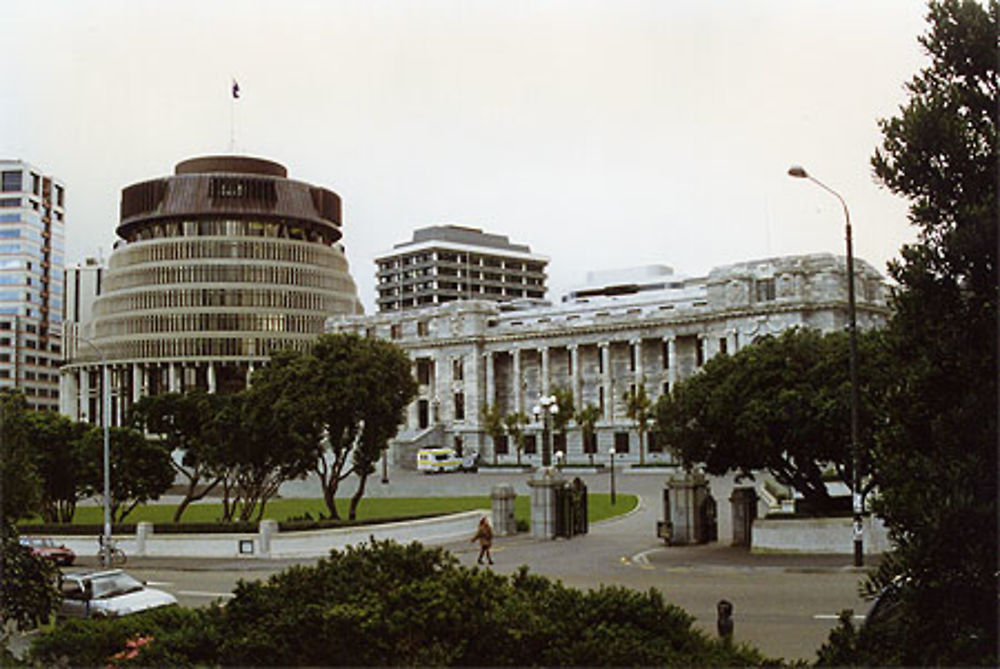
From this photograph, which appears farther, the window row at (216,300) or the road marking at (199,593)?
the window row at (216,300)

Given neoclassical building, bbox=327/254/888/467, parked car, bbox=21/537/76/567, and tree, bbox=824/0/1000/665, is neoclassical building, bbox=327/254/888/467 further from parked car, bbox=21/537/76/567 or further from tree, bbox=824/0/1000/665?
tree, bbox=824/0/1000/665

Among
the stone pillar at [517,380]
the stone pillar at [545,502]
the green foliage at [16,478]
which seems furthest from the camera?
the stone pillar at [517,380]

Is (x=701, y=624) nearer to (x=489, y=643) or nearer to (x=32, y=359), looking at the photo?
(x=489, y=643)

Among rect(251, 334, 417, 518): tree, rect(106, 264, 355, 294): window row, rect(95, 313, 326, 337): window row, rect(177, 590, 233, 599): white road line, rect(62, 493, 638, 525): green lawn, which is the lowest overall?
rect(62, 493, 638, 525): green lawn

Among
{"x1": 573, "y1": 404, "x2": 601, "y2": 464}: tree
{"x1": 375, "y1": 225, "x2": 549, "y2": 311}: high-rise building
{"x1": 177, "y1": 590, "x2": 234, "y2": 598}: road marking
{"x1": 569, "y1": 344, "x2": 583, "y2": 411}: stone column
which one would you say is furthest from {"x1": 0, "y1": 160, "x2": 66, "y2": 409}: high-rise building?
{"x1": 177, "y1": 590, "x2": 234, "y2": 598}: road marking

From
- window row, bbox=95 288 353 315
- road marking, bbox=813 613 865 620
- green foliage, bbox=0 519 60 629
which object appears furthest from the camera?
window row, bbox=95 288 353 315

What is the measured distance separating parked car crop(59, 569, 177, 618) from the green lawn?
89.4ft

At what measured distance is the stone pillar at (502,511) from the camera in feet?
140

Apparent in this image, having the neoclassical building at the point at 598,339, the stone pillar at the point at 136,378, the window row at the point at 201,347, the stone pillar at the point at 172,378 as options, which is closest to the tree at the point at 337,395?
the neoclassical building at the point at 598,339

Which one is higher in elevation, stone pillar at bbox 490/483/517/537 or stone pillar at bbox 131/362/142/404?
stone pillar at bbox 131/362/142/404

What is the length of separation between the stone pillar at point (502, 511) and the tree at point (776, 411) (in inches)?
320

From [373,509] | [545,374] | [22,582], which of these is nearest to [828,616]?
[22,582]

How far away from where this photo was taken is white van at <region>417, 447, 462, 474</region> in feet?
333

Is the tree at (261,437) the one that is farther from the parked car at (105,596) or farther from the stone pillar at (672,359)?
the stone pillar at (672,359)
